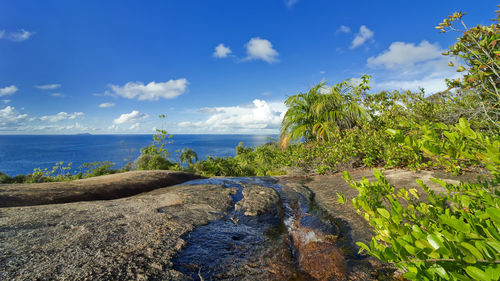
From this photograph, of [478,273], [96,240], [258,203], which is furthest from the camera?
[258,203]

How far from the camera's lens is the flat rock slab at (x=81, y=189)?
333 cm

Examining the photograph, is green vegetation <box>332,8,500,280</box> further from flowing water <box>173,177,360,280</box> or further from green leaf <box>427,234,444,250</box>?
A: flowing water <box>173,177,360,280</box>

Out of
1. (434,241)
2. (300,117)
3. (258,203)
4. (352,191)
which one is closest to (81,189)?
(258,203)

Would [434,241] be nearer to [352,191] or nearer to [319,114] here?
[352,191]

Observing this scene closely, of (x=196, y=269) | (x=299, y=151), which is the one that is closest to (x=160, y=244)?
(x=196, y=269)

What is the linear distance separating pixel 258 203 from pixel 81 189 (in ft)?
11.6

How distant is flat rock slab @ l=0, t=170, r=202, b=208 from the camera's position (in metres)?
3.33

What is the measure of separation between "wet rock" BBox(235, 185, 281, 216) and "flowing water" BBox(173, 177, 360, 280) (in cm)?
7

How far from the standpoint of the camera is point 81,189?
13.4 ft

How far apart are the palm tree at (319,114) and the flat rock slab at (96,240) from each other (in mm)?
6133

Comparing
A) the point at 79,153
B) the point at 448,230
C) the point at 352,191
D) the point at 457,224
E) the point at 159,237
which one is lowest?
the point at 79,153

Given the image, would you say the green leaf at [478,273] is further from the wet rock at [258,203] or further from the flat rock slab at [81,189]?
the flat rock slab at [81,189]

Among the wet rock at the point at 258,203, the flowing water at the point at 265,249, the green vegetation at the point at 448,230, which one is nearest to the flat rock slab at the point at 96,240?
the flowing water at the point at 265,249

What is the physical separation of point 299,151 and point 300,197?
266 centimetres
